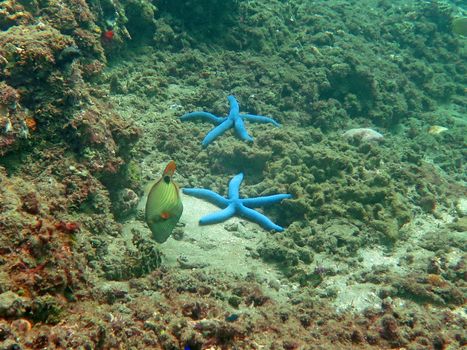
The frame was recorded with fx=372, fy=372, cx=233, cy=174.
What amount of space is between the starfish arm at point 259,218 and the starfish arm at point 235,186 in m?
0.23

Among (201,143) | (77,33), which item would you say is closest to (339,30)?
(201,143)

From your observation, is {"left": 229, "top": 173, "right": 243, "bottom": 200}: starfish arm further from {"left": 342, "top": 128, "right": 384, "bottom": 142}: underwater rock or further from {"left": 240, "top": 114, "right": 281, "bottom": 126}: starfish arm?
{"left": 342, "top": 128, "right": 384, "bottom": 142}: underwater rock

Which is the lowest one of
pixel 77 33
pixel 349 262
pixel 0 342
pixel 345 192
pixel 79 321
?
pixel 349 262

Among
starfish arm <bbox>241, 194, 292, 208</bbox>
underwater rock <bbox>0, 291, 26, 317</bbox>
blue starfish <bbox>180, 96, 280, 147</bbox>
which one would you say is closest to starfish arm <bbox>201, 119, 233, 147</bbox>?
blue starfish <bbox>180, 96, 280, 147</bbox>

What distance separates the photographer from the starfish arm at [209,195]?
5262mm

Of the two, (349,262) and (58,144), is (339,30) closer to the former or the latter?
(349,262)

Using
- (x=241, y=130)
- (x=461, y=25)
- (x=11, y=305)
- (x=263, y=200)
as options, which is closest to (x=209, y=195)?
Result: (x=263, y=200)

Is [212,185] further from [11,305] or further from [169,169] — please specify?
[11,305]

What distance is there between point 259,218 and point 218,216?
56 cm

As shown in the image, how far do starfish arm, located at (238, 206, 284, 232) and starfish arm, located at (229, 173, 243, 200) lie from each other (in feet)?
0.76

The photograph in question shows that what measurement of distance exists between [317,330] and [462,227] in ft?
12.3

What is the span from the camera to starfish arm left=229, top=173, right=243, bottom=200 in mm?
5270

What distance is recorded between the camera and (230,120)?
6.50 metres

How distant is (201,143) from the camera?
6332mm
